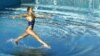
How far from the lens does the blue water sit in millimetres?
12598

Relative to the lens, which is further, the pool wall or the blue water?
the pool wall

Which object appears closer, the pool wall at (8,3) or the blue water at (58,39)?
the blue water at (58,39)

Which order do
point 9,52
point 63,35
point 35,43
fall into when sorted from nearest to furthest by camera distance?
point 9,52, point 35,43, point 63,35

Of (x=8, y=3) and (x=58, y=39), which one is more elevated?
(x=58, y=39)

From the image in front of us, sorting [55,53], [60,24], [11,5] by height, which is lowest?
[11,5]

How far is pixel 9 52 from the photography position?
12312 millimetres

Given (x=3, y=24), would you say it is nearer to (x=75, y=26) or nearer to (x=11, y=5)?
(x=75, y=26)

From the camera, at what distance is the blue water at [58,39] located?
12.6m

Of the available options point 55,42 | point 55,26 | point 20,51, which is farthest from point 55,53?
point 55,26

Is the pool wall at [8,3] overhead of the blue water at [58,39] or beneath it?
beneath

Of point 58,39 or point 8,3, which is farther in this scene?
point 8,3

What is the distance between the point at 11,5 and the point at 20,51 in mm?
22645

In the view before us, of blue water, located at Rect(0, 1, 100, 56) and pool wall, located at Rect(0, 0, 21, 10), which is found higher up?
blue water, located at Rect(0, 1, 100, 56)

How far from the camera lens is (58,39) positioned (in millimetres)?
15422
